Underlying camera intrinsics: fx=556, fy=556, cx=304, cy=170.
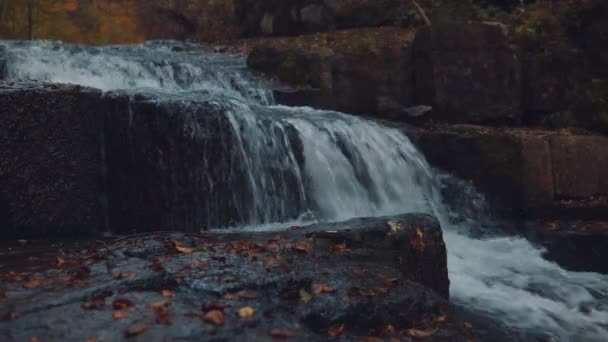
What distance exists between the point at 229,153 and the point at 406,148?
12.0ft

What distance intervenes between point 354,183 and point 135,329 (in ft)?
18.9

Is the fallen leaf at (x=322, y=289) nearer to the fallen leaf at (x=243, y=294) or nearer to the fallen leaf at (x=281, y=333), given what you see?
the fallen leaf at (x=243, y=294)

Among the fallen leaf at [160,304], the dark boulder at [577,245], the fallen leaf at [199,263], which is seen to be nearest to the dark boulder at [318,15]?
the dark boulder at [577,245]

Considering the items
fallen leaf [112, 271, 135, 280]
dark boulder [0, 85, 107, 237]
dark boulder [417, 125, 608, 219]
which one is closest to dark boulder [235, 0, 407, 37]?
dark boulder [417, 125, 608, 219]

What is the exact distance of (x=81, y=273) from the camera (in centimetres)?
370

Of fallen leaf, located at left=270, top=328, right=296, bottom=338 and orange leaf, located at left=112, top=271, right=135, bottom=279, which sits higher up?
orange leaf, located at left=112, top=271, right=135, bottom=279

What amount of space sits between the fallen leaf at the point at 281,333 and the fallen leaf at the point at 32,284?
1.56m

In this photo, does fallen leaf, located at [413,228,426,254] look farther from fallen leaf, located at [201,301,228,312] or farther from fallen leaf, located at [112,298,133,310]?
fallen leaf, located at [112,298,133,310]

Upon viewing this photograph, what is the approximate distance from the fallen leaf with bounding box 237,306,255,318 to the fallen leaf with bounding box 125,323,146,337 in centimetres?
54

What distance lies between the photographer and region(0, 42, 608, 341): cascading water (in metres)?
5.96

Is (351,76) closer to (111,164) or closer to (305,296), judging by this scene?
(111,164)

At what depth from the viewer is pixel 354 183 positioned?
836 centimetres

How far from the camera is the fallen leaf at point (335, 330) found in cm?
324

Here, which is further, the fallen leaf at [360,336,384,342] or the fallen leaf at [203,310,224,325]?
the fallen leaf at [360,336,384,342]
